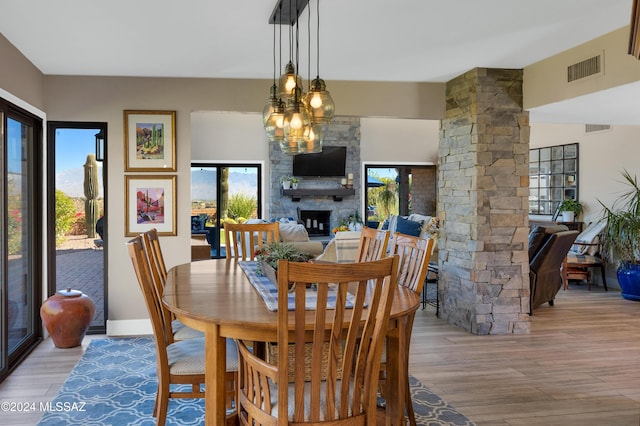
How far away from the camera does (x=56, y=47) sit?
4105 millimetres

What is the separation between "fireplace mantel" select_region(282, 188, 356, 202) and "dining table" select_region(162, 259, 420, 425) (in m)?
7.06

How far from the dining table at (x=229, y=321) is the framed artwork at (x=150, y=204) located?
7.21 feet

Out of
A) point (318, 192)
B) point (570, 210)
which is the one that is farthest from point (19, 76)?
point (570, 210)

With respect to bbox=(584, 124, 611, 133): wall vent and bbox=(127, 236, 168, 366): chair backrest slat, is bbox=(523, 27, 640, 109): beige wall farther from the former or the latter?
bbox=(127, 236, 168, 366): chair backrest slat

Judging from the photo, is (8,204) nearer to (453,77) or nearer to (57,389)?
(57,389)

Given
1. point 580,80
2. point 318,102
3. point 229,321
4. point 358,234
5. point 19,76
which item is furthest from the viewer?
point 358,234

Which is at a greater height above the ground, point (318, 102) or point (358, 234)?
point (318, 102)

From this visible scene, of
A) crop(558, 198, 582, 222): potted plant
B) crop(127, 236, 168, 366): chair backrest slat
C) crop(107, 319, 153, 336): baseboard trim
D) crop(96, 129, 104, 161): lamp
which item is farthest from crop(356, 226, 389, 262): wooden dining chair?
crop(558, 198, 582, 222): potted plant

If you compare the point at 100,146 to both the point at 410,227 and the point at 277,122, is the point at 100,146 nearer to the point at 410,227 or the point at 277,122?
the point at 277,122

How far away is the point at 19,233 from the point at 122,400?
1843mm

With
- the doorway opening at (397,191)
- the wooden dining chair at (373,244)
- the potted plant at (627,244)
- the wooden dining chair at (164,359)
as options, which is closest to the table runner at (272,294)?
the wooden dining chair at (164,359)

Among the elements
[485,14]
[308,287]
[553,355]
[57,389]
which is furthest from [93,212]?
[553,355]

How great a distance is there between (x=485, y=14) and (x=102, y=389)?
355 cm

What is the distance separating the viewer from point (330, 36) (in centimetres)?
390
